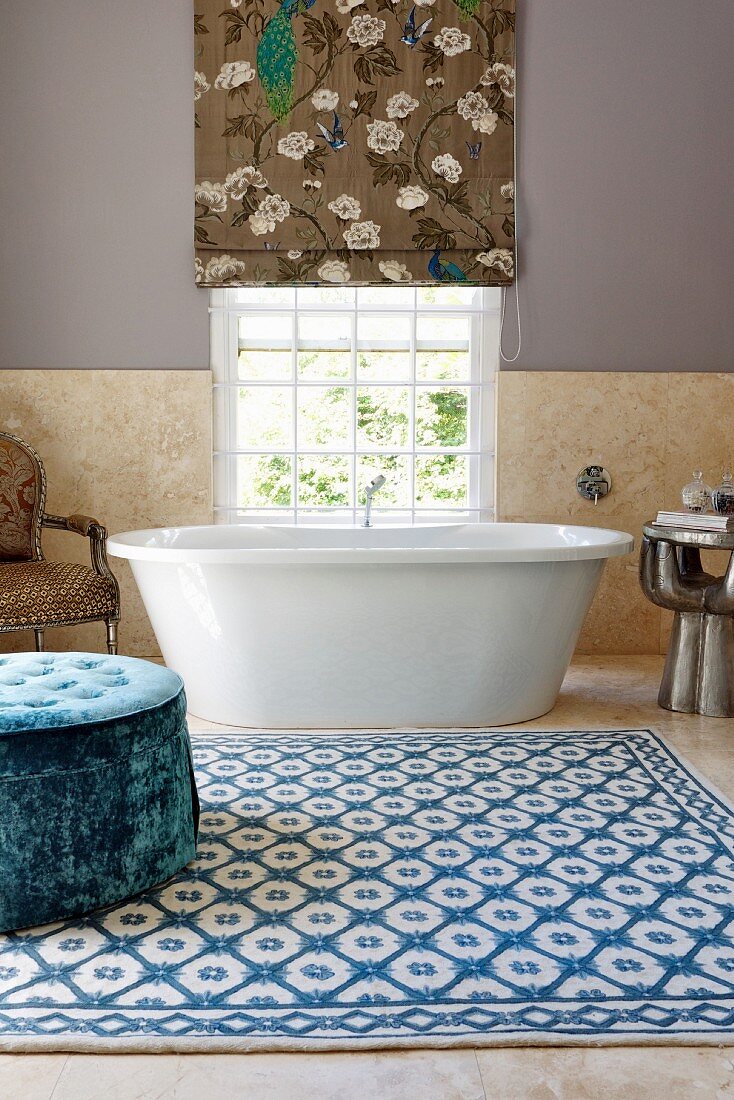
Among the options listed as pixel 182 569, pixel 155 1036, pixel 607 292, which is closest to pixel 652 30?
pixel 607 292

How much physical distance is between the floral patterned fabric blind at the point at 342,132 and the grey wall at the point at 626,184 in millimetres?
273

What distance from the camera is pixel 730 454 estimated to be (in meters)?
4.39

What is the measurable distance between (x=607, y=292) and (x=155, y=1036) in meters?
3.62

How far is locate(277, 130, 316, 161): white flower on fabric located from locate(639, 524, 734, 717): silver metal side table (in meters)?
2.13

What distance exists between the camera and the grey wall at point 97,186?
415cm

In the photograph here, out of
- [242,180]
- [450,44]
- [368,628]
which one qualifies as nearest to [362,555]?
[368,628]

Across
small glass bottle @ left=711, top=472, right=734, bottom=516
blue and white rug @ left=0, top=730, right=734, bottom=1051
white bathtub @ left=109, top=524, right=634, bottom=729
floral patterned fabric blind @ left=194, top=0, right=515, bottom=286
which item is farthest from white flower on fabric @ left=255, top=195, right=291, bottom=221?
blue and white rug @ left=0, top=730, right=734, bottom=1051

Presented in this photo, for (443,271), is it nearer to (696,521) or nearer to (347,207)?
(347,207)

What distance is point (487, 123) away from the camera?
13.8 ft

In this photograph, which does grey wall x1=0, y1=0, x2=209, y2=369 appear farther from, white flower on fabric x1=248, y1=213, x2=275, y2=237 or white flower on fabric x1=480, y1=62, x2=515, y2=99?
white flower on fabric x1=480, y1=62, x2=515, y2=99

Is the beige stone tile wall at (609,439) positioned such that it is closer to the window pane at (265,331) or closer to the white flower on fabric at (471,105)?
the window pane at (265,331)

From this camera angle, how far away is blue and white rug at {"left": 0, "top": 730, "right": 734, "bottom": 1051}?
164 centimetres

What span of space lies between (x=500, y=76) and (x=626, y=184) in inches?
27.9

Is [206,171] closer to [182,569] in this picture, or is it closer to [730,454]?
[182,569]
